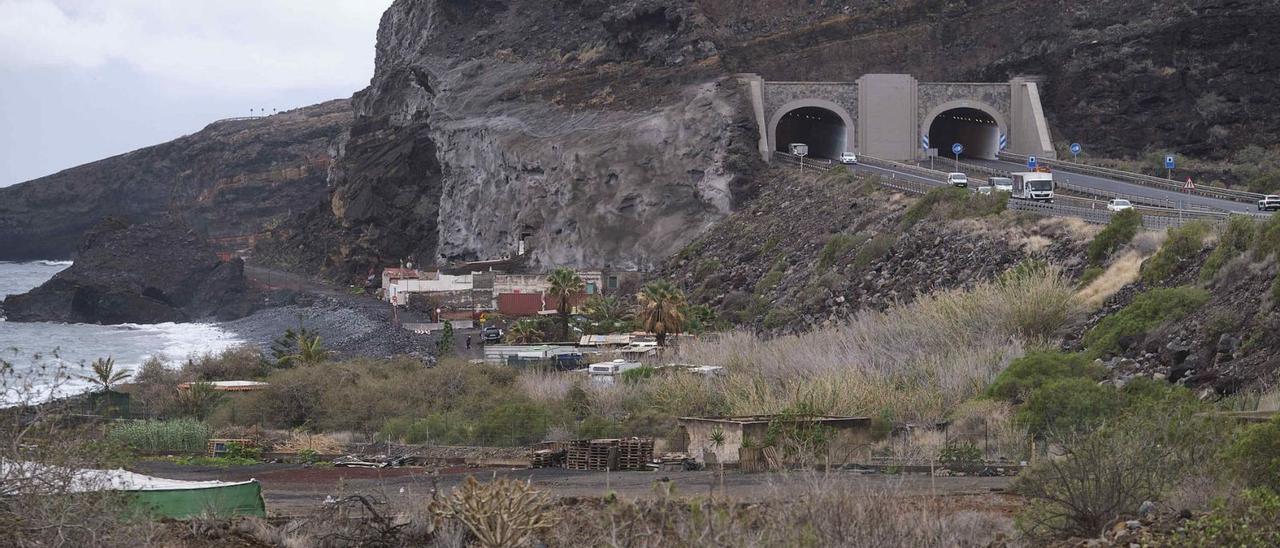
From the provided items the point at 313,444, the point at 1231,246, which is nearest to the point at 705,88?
the point at 1231,246

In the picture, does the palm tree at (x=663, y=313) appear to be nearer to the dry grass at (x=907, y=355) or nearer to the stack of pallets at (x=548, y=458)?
the dry grass at (x=907, y=355)

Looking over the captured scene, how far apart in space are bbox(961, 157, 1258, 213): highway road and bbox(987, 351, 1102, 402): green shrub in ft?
84.9

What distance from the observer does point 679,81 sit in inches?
3930

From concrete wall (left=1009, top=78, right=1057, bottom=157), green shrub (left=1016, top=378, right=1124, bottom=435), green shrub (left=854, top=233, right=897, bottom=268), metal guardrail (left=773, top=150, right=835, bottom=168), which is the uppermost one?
concrete wall (left=1009, top=78, right=1057, bottom=157)

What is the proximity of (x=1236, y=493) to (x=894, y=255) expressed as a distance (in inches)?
1753

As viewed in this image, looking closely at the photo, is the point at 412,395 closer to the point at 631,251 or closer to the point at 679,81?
the point at 631,251

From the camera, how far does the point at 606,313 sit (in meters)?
81.1

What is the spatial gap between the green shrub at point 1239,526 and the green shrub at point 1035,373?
63.2ft

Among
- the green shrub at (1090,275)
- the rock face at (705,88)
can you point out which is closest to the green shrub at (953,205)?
the green shrub at (1090,275)

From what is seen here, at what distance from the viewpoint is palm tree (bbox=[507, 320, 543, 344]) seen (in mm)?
78000

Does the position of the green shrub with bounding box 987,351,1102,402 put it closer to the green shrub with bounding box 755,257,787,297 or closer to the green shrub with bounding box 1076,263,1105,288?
the green shrub with bounding box 1076,263,1105,288

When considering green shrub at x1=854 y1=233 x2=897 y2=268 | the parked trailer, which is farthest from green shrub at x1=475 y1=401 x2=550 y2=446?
green shrub at x1=854 y1=233 x2=897 y2=268

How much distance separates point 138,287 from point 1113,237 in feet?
373

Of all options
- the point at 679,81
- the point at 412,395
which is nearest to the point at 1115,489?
the point at 412,395
